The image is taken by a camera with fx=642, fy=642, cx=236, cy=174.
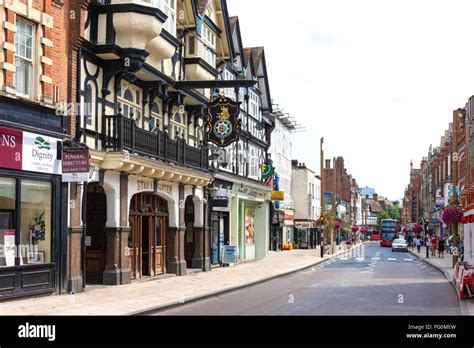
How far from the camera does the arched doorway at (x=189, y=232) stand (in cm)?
3103

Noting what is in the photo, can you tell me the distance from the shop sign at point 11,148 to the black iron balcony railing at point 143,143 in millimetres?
4513

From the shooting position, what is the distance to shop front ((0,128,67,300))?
16594 millimetres

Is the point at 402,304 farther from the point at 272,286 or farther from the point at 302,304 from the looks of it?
the point at 272,286

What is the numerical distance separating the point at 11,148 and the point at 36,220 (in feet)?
7.84

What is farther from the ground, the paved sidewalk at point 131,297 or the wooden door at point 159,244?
the wooden door at point 159,244

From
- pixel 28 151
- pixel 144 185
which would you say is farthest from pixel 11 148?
pixel 144 185

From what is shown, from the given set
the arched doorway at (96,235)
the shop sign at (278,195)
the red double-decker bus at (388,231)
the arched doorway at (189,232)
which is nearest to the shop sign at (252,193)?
the shop sign at (278,195)

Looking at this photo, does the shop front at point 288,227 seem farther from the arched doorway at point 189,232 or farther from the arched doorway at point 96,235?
the arched doorway at point 96,235

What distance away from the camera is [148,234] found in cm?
2572

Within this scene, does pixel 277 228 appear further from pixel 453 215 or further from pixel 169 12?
pixel 169 12

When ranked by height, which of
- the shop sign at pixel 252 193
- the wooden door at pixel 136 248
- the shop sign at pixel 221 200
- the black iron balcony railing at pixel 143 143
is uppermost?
the black iron balcony railing at pixel 143 143

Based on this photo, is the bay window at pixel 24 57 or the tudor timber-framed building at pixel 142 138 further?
the tudor timber-framed building at pixel 142 138

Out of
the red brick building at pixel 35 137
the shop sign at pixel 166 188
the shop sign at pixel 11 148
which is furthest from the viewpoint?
Answer: the shop sign at pixel 166 188
